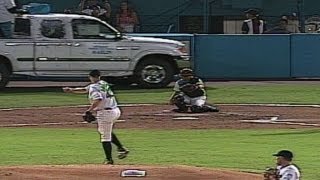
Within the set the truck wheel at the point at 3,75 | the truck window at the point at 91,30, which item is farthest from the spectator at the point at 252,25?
the truck wheel at the point at 3,75

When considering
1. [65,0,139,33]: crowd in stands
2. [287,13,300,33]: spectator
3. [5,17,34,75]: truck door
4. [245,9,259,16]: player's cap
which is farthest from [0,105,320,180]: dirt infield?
[287,13,300,33]: spectator

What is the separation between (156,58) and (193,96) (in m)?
5.77

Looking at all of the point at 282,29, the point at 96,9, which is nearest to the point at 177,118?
the point at 96,9

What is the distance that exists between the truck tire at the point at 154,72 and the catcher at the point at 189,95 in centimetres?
523

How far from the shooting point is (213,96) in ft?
92.9

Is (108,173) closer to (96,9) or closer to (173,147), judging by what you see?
(173,147)

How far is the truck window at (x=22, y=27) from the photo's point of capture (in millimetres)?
29031

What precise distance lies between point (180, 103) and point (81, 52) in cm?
578

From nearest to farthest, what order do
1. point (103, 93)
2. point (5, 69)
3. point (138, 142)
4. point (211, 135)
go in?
point (103, 93), point (138, 142), point (211, 135), point (5, 69)

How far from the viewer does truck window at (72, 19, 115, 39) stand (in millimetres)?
29422

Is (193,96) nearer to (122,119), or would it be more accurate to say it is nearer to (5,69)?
(122,119)

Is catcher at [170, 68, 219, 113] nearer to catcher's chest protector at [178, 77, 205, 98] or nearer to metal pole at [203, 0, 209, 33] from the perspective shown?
catcher's chest protector at [178, 77, 205, 98]

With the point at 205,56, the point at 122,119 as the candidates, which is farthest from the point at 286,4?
the point at 122,119

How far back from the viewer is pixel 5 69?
2870cm
